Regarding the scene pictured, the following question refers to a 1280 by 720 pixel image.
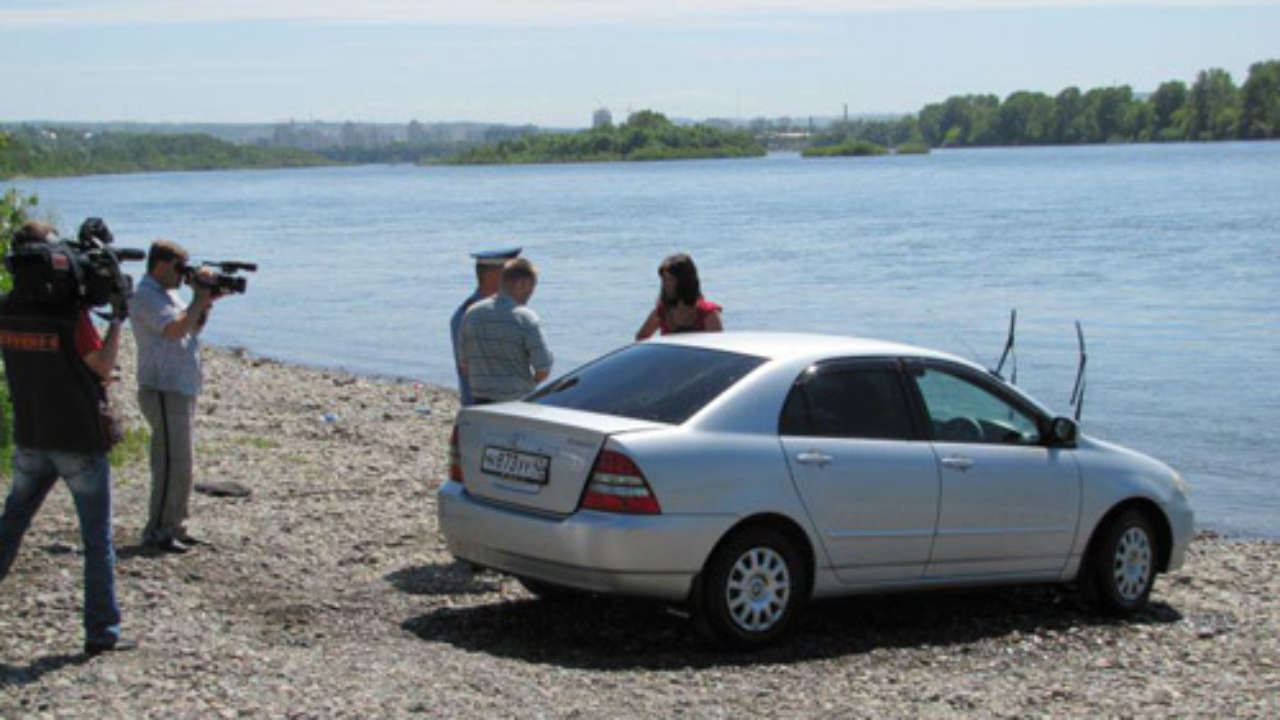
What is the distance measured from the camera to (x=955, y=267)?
5106 cm

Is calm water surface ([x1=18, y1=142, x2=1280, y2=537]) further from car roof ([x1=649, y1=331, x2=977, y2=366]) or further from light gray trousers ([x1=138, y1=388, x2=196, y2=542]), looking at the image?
light gray trousers ([x1=138, y1=388, x2=196, y2=542])

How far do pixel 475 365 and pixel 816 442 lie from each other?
244cm

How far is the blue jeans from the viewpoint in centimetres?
705

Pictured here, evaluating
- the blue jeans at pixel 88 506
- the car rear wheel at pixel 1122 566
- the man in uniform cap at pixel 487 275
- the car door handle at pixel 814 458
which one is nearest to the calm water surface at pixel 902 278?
the car rear wheel at pixel 1122 566

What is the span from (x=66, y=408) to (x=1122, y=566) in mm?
5526

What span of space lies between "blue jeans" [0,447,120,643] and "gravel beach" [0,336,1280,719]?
185 millimetres

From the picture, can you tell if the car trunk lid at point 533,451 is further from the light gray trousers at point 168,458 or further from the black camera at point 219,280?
the light gray trousers at point 168,458

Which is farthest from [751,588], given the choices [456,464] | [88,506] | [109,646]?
[88,506]

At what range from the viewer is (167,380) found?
9.22m

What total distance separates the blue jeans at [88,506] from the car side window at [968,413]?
3989mm

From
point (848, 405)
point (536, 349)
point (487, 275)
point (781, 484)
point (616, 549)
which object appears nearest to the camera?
point (616, 549)

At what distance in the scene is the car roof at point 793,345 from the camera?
8266 millimetres

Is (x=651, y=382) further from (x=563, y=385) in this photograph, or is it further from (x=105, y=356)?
(x=105, y=356)

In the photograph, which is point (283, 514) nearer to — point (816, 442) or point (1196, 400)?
point (816, 442)
